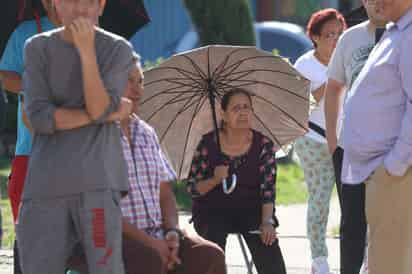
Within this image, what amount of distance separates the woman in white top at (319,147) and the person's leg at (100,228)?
319 centimetres

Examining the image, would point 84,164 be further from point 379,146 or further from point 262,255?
point 262,255

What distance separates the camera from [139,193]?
495 centimetres

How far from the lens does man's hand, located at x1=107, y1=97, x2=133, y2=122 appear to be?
15.0 feet

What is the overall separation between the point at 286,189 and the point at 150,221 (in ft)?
26.4

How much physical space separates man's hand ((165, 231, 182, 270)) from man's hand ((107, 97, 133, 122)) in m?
0.60

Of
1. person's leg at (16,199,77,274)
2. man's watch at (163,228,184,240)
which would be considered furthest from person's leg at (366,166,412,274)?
person's leg at (16,199,77,274)

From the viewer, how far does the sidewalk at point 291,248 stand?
8.09 m

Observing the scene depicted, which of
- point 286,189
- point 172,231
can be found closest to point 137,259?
point 172,231

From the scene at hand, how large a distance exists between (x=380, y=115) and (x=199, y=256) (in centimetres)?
99

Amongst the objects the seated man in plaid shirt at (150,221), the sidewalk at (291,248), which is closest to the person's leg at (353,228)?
the sidewalk at (291,248)

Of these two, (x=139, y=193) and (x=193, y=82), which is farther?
(x=193, y=82)

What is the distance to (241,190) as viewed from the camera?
20.8 ft

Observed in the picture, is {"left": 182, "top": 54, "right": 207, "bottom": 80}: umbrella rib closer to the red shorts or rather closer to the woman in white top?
the red shorts

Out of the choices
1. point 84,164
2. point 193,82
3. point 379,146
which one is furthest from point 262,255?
point 84,164
